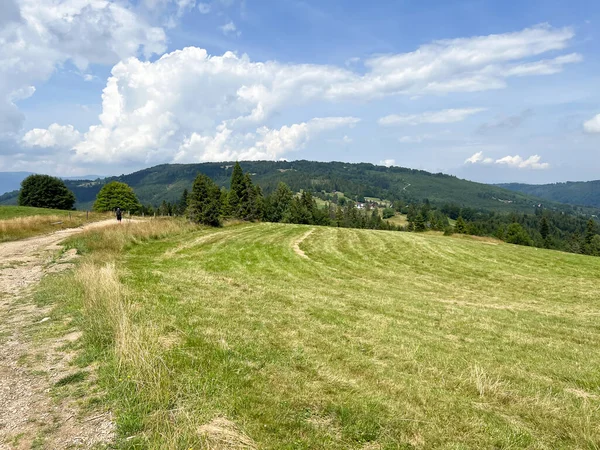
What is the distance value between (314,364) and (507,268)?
21.0 metres

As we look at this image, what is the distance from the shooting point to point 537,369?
7.84 metres

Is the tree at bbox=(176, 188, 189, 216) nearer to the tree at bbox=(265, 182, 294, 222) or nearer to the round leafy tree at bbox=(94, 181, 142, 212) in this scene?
the round leafy tree at bbox=(94, 181, 142, 212)

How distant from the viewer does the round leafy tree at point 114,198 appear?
81438mm

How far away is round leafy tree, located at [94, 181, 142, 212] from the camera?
267 ft

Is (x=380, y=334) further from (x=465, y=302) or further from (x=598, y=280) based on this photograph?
(x=598, y=280)

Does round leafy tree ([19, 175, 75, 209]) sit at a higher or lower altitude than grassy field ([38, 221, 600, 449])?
higher

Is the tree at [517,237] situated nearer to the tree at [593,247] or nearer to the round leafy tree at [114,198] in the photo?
the tree at [593,247]

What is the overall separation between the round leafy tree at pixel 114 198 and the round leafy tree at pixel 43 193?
268 inches

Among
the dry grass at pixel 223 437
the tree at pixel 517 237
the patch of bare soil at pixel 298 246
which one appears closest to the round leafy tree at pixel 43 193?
the patch of bare soil at pixel 298 246

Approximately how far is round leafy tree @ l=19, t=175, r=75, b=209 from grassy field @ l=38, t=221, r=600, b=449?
2886 inches

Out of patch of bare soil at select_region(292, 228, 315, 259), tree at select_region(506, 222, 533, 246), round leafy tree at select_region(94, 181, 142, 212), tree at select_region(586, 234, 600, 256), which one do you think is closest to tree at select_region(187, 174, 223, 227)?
patch of bare soil at select_region(292, 228, 315, 259)

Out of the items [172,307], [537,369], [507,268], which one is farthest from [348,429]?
[507,268]

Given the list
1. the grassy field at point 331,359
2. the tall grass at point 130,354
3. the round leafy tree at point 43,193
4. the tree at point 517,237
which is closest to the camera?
the tall grass at point 130,354

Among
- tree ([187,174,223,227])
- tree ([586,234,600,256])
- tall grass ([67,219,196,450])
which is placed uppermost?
tree ([187,174,223,227])
